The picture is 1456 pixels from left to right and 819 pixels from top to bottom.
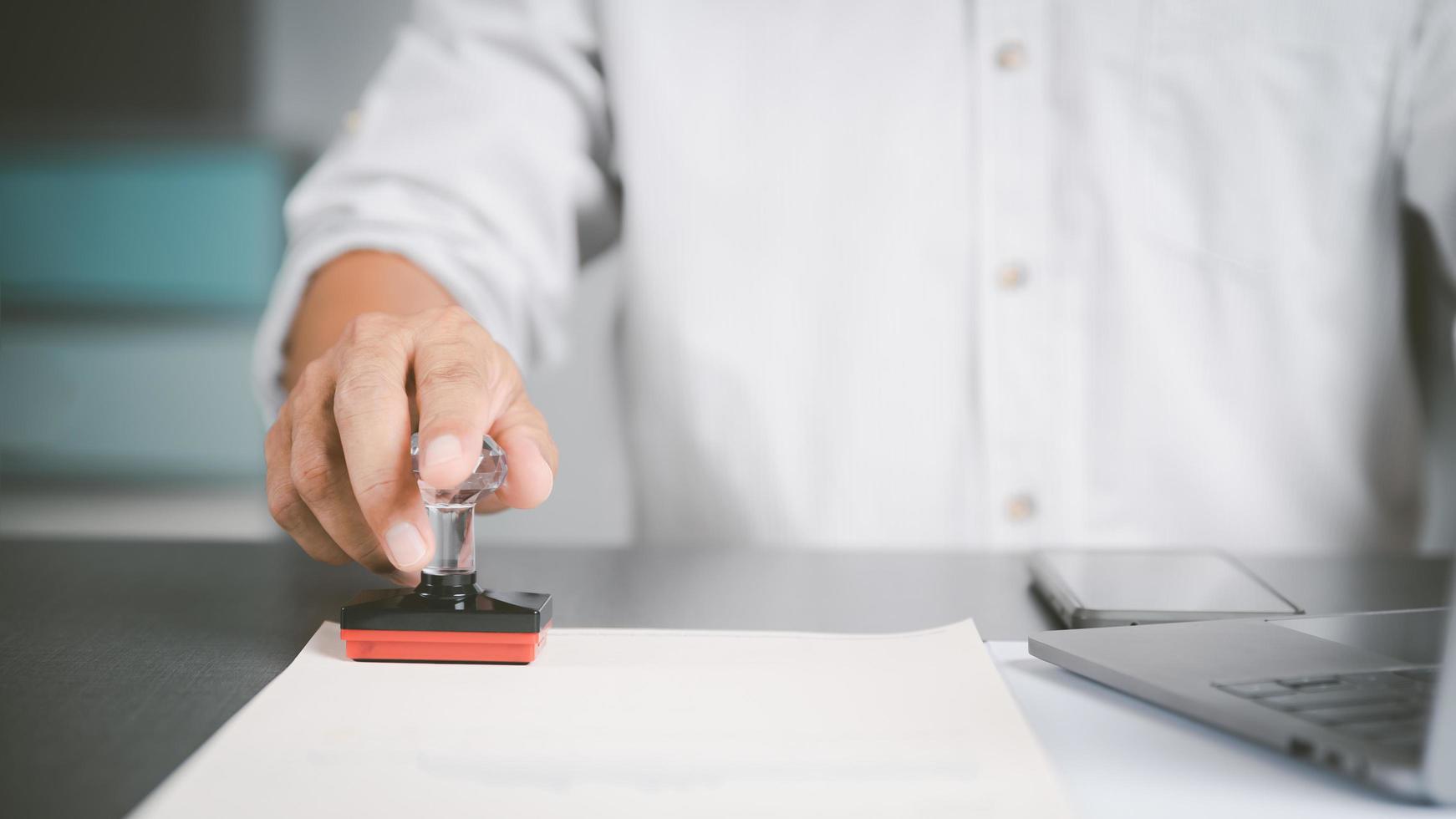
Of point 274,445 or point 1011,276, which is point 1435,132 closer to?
point 1011,276

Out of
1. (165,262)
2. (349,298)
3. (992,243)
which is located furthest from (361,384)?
(165,262)

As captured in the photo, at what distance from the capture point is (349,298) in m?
0.63

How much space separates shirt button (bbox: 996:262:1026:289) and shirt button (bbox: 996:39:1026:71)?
154 mm

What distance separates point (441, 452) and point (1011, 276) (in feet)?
1.90

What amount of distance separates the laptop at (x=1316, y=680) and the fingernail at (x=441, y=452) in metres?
0.22

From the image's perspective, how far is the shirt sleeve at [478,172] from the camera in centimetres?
72

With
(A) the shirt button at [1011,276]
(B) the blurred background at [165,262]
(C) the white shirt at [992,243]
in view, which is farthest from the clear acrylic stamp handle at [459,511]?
(B) the blurred background at [165,262]

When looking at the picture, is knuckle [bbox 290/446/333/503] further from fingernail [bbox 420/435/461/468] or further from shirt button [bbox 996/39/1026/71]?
shirt button [bbox 996/39/1026/71]

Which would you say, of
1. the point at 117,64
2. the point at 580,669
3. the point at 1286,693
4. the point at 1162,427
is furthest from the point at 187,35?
the point at 1286,693

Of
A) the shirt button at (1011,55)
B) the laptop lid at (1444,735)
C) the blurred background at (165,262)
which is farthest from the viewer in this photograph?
the blurred background at (165,262)

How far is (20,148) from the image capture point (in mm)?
2029

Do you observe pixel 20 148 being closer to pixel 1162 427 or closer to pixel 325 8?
pixel 325 8

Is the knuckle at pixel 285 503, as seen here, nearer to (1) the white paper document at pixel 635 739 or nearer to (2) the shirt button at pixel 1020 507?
(1) the white paper document at pixel 635 739

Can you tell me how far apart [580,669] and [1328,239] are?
76 cm
